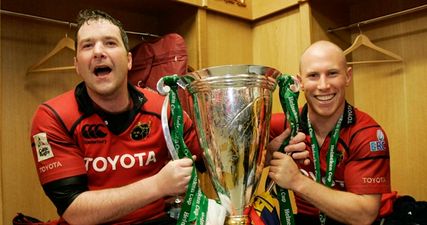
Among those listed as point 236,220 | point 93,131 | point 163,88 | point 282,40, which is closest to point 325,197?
point 236,220

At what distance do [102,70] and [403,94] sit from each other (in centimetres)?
136

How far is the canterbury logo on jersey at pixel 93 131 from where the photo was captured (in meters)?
1.28

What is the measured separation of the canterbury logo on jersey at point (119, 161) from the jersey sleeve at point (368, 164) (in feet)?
1.91

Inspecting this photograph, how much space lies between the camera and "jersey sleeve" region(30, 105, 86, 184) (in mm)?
1201

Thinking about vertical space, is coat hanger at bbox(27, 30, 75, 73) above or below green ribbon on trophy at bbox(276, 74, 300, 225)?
above

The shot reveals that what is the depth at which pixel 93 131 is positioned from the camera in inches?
50.8

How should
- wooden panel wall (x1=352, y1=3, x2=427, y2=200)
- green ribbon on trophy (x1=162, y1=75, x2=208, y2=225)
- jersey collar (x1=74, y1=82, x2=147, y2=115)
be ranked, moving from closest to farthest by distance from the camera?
green ribbon on trophy (x1=162, y1=75, x2=208, y2=225)
jersey collar (x1=74, y1=82, x2=147, y2=115)
wooden panel wall (x1=352, y1=3, x2=427, y2=200)

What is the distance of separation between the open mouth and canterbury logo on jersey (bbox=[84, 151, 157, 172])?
24 cm

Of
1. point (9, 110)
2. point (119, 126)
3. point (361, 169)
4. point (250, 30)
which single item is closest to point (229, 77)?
point (119, 126)

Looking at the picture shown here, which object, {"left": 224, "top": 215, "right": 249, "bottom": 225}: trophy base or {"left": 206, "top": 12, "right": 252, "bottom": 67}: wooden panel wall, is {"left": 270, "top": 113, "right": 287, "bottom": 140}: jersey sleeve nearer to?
{"left": 224, "top": 215, "right": 249, "bottom": 225}: trophy base

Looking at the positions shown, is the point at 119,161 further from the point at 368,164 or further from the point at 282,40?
the point at 282,40

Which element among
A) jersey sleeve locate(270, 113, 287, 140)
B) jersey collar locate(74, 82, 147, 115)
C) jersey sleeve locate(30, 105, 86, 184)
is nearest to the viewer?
jersey sleeve locate(30, 105, 86, 184)

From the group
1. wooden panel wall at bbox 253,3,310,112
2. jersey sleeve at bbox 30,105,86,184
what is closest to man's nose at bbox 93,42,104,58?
jersey sleeve at bbox 30,105,86,184

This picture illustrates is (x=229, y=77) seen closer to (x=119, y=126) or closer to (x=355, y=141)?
(x=119, y=126)
